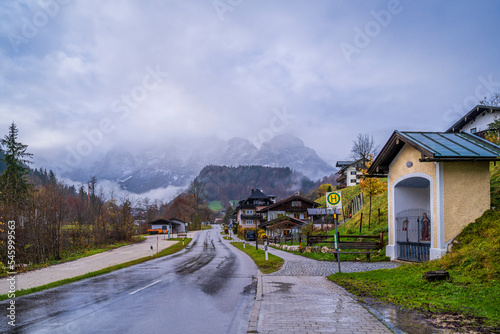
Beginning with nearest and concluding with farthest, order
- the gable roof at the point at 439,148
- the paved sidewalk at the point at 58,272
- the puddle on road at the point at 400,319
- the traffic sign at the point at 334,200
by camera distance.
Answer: the puddle on road at the point at 400,319
the traffic sign at the point at 334,200
the paved sidewalk at the point at 58,272
the gable roof at the point at 439,148

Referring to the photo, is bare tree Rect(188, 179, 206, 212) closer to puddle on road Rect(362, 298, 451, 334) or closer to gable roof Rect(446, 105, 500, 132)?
gable roof Rect(446, 105, 500, 132)

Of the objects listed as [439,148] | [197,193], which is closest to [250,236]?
[439,148]

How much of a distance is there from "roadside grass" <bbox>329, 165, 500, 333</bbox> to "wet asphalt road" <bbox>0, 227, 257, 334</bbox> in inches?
141

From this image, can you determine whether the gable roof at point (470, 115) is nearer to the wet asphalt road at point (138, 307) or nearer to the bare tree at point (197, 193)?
the wet asphalt road at point (138, 307)

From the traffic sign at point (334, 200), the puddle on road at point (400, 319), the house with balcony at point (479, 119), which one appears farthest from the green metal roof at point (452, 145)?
the house with balcony at point (479, 119)

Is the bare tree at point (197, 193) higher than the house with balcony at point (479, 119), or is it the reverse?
the house with balcony at point (479, 119)

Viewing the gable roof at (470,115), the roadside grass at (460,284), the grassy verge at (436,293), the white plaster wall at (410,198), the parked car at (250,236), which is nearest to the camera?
the grassy verge at (436,293)

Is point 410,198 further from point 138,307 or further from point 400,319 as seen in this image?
point 138,307

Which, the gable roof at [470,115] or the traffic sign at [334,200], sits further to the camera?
the gable roof at [470,115]

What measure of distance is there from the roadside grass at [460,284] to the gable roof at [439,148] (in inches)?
94.1

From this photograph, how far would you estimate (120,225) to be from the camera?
2253 inches

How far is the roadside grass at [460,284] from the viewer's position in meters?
7.54

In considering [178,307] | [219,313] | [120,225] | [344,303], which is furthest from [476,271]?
[120,225]

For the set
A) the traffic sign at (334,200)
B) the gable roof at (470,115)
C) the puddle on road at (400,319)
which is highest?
the gable roof at (470,115)
